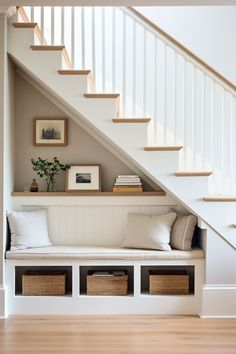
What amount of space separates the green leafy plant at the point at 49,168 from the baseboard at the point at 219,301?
178cm

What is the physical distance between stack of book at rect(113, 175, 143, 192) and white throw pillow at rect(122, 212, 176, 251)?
0.26 meters

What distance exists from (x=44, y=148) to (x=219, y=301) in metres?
2.23

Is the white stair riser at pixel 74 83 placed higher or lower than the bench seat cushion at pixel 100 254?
higher

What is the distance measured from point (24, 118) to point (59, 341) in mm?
2299

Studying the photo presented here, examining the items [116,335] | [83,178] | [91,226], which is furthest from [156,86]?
[116,335]

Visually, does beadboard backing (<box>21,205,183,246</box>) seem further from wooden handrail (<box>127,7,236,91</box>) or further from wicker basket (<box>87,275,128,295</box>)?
wooden handrail (<box>127,7,236,91</box>)

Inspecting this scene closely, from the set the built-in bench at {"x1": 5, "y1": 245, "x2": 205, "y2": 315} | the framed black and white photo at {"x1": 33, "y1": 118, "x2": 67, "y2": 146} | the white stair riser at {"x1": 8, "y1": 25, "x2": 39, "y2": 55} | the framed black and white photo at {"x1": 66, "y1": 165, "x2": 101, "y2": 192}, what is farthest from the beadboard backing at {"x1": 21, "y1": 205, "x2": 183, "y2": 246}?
the white stair riser at {"x1": 8, "y1": 25, "x2": 39, "y2": 55}

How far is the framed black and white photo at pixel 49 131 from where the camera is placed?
5363mm

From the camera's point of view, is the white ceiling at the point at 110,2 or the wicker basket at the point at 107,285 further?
the wicker basket at the point at 107,285

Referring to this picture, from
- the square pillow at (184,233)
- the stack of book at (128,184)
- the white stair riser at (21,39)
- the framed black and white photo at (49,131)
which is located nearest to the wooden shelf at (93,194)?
the stack of book at (128,184)

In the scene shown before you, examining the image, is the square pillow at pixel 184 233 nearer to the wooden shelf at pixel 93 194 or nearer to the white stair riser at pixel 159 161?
the wooden shelf at pixel 93 194

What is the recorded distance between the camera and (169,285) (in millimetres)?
4957

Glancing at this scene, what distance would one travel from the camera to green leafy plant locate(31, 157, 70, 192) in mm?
5277

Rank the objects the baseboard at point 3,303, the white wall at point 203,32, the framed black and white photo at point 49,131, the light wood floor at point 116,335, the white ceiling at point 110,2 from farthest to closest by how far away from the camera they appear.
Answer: the white wall at point 203,32, the framed black and white photo at point 49,131, the baseboard at point 3,303, the white ceiling at point 110,2, the light wood floor at point 116,335
